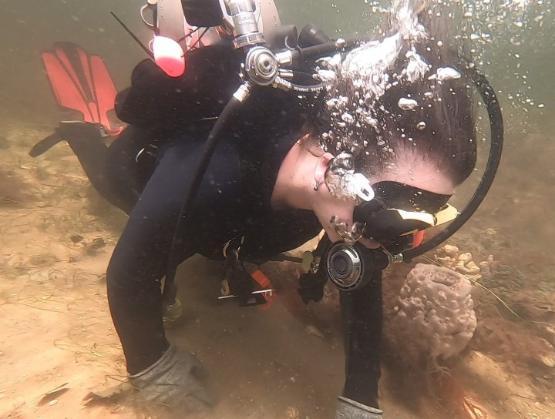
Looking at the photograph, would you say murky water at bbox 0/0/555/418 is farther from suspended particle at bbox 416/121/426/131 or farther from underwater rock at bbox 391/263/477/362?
suspended particle at bbox 416/121/426/131

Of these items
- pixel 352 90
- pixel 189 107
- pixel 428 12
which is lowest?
pixel 189 107

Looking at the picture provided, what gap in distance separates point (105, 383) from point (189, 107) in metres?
1.71

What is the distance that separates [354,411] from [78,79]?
15.5 feet

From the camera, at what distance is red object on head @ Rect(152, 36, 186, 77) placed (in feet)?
6.19

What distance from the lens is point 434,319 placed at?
3.14 m

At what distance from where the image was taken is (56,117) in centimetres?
1069

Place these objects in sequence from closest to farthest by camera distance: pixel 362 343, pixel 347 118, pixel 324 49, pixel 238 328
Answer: pixel 347 118
pixel 324 49
pixel 362 343
pixel 238 328

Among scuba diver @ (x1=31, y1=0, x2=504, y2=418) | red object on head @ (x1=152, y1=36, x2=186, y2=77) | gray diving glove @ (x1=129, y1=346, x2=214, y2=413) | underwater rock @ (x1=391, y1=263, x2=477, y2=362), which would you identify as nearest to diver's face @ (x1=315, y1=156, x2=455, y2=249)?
scuba diver @ (x1=31, y1=0, x2=504, y2=418)

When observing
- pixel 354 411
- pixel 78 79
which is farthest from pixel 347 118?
pixel 78 79

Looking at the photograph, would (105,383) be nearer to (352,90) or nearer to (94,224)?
(352,90)

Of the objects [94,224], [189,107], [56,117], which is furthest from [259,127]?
[56,117]

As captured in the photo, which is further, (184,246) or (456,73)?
(184,246)

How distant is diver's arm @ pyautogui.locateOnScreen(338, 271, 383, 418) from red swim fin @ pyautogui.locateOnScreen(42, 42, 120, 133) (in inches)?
148

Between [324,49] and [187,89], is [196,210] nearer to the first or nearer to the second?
[187,89]
